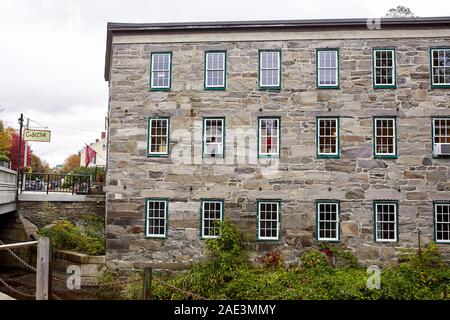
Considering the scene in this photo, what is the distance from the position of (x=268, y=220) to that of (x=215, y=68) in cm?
660

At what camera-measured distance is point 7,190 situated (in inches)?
730

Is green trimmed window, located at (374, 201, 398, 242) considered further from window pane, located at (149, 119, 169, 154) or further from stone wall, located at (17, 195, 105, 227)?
stone wall, located at (17, 195, 105, 227)

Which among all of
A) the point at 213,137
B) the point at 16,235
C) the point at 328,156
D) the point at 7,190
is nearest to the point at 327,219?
the point at 328,156

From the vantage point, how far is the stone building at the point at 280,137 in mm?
17031

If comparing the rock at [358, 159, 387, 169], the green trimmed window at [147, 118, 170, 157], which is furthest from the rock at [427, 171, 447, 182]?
the green trimmed window at [147, 118, 170, 157]

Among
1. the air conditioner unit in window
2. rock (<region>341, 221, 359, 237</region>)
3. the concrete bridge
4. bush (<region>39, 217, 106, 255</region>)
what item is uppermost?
the air conditioner unit in window

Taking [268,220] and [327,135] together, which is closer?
[268,220]

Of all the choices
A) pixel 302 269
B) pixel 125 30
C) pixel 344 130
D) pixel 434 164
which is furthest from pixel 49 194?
pixel 434 164

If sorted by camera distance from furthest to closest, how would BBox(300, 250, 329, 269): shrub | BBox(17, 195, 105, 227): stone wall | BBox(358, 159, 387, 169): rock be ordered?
BBox(17, 195, 105, 227): stone wall
BBox(358, 159, 387, 169): rock
BBox(300, 250, 329, 269): shrub

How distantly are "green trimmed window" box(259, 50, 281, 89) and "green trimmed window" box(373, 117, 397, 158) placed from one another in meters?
4.30

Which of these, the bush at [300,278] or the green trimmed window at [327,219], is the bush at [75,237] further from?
the green trimmed window at [327,219]

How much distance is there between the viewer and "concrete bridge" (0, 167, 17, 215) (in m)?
17.7

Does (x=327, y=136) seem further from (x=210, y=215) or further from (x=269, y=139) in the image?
(x=210, y=215)
